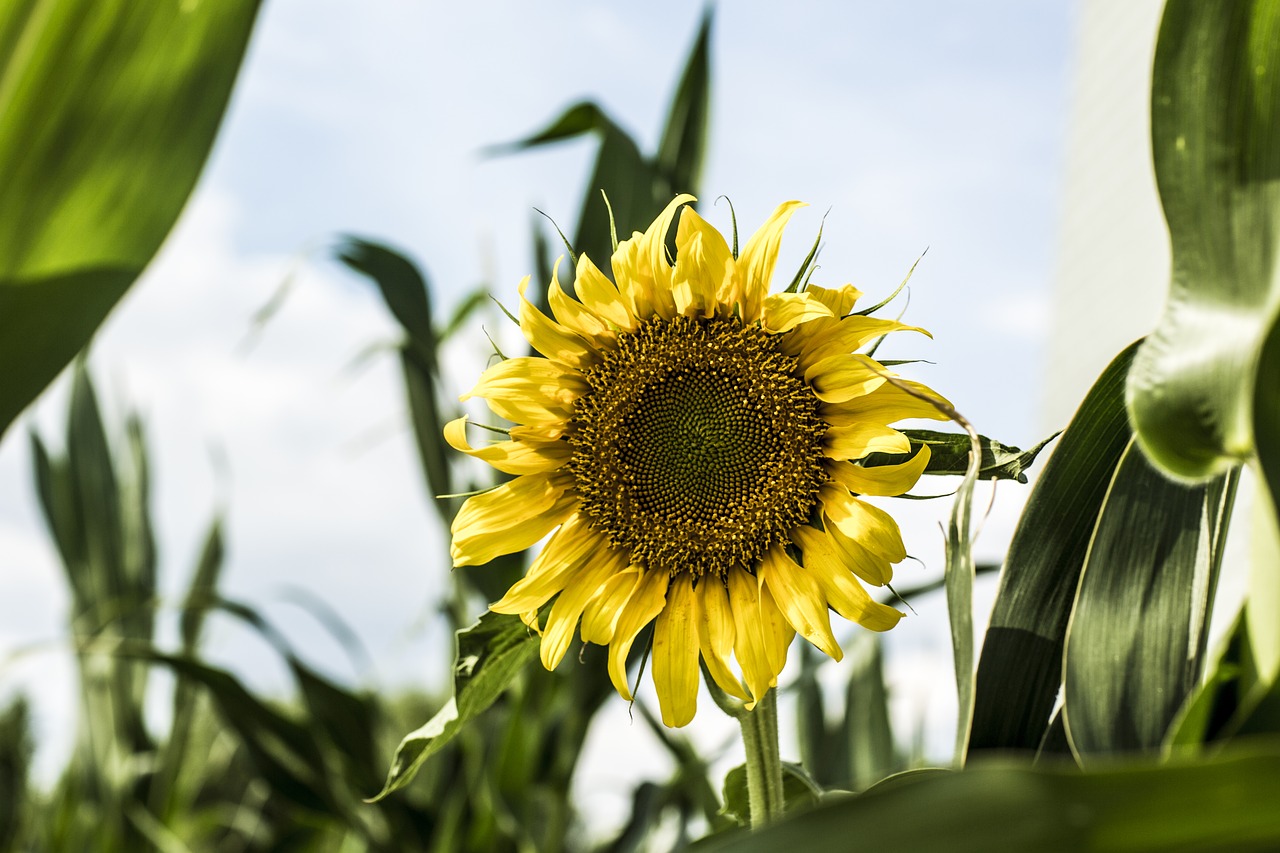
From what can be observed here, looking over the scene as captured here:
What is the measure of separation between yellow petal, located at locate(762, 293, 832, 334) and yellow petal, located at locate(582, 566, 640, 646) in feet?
0.28

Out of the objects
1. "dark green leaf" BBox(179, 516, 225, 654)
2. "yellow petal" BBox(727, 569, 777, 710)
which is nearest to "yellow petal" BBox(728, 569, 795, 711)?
"yellow petal" BBox(727, 569, 777, 710)

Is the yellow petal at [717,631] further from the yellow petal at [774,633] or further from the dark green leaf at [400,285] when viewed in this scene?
the dark green leaf at [400,285]

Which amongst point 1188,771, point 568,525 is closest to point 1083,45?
point 568,525

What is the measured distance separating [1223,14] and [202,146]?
0.23 metres

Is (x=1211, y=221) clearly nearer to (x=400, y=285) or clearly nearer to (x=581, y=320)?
(x=581, y=320)

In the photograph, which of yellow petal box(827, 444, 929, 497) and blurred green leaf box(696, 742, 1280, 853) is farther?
yellow petal box(827, 444, 929, 497)

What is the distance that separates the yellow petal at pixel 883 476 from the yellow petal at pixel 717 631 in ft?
0.16

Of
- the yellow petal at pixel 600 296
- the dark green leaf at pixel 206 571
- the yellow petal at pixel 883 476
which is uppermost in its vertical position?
the yellow petal at pixel 600 296

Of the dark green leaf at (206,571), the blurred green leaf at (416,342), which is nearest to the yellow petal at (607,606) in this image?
the blurred green leaf at (416,342)

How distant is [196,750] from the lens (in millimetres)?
1179

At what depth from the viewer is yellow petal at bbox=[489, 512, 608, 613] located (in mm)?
277

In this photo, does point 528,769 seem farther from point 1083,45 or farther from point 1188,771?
point 1083,45

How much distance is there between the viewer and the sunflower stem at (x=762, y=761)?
245 mm

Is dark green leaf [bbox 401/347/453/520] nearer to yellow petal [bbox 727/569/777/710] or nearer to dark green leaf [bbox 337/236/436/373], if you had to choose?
dark green leaf [bbox 337/236/436/373]
